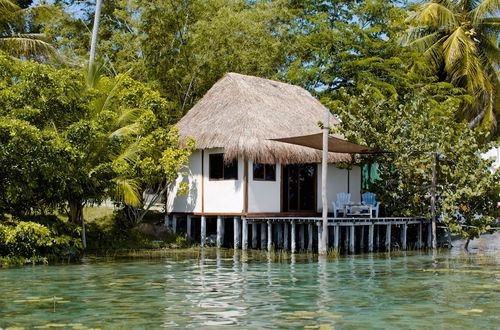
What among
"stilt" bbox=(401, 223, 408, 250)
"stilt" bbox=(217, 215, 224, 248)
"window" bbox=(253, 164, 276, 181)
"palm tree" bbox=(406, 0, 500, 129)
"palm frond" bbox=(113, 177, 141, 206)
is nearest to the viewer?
"palm frond" bbox=(113, 177, 141, 206)

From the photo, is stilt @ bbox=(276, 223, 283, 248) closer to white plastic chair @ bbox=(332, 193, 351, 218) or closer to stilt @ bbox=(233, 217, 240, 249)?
stilt @ bbox=(233, 217, 240, 249)

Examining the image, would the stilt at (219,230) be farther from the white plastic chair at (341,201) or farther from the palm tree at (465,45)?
the palm tree at (465,45)

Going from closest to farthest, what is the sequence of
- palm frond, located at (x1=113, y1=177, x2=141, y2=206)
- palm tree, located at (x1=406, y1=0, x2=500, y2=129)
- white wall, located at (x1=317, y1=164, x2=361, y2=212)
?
1. palm frond, located at (x1=113, y1=177, x2=141, y2=206)
2. white wall, located at (x1=317, y1=164, x2=361, y2=212)
3. palm tree, located at (x1=406, y1=0, x2=500, y2=129)

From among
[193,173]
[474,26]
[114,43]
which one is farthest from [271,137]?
[474,26]

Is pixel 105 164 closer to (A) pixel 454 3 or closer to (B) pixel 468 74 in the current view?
(B) pixel 468 74

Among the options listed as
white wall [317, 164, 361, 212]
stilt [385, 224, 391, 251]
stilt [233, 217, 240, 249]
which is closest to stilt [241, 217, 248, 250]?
stilt [233, 217, 240, 249]

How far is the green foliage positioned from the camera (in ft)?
62.5

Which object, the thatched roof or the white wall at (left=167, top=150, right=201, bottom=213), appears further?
the white wall at (left=167, top=150, right=201, bottom=213)

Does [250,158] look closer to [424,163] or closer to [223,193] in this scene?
[223,193]

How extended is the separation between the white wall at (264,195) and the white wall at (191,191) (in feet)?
5.69

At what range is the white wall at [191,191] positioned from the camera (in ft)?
64.1

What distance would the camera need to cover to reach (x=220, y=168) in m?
19.1

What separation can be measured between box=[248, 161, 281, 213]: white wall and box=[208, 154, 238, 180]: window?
498mm

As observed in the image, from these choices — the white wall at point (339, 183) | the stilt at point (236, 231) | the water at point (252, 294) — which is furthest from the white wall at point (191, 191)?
the water at point (252, 294)
